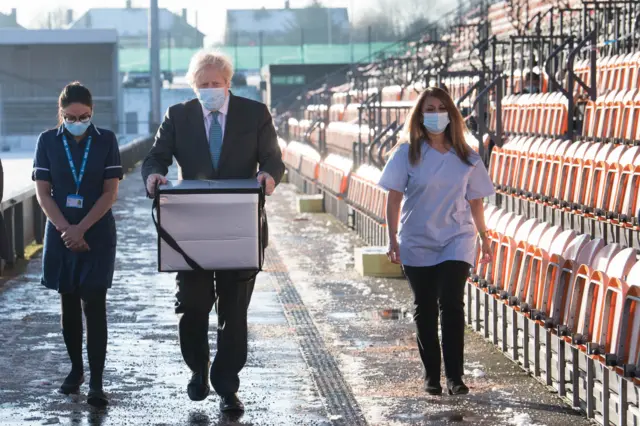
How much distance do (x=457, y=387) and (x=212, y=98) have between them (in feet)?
6.58

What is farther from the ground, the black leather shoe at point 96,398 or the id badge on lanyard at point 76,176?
the id badge on lanyard at point 76,176

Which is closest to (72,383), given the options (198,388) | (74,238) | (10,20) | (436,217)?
(198,388)

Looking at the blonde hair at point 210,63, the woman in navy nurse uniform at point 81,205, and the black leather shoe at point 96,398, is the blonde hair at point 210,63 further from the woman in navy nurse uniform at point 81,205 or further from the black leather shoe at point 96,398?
the black leather shoe at point 96,398

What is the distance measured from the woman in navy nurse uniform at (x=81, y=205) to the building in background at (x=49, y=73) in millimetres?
63891

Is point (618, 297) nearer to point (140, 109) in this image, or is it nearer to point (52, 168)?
point (52, 168)

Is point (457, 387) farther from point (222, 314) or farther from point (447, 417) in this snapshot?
point (222, 314)

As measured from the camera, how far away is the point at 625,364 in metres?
6.25

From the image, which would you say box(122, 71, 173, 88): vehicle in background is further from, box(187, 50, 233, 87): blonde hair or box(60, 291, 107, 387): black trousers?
box(187, 50, 233, 87): blonde hair

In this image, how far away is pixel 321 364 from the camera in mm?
8891

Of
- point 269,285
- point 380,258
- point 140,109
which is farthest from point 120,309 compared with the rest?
point 140,109

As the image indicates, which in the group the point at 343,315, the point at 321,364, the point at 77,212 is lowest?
the point at 343,315

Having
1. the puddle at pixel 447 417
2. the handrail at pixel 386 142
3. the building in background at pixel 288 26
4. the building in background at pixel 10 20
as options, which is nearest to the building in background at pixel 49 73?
the building in background at pixel 288 26

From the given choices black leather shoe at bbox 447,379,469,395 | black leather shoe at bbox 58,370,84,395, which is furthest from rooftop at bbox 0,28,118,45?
black leather shoe at bbox 447,379,469,395

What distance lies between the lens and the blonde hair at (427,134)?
755 cm
